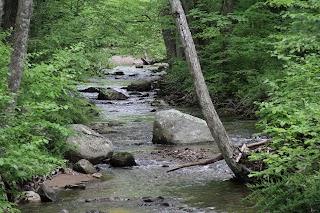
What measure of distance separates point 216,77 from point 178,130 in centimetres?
714

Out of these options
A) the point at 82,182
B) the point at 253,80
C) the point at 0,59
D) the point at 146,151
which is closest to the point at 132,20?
the point at 253,80

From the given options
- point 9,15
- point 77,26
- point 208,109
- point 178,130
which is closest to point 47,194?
point 208,109

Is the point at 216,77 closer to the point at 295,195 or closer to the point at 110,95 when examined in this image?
the point at 110,95

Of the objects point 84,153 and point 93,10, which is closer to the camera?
point 84,153

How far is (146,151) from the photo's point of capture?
42.8 ft

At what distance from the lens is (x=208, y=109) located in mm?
9375

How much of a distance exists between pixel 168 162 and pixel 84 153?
197cm

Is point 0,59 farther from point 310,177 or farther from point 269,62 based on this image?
point 269,62

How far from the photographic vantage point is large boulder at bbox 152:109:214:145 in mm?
14086

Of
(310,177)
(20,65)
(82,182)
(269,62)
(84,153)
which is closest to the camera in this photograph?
(310,177)

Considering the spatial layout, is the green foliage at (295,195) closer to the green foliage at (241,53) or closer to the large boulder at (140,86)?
the green foliage at (241,53)

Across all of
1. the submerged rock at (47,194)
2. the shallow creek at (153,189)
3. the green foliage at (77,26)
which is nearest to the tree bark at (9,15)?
the green foliage at (77,26)

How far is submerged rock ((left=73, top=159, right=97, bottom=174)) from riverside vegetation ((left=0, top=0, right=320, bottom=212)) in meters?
0.44

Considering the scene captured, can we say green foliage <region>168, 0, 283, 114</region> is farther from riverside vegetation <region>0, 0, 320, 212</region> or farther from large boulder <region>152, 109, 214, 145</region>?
large boulder <region>152, 109, 214, 145</region>
